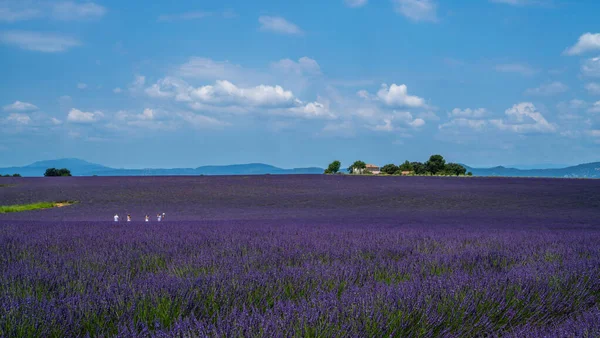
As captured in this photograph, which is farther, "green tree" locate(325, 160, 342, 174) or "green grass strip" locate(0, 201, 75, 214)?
"green tree" locate(325, 160, 342, 174)

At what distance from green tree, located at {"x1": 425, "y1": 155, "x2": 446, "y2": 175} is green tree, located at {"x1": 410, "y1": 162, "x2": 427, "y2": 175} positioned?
2.12 feet

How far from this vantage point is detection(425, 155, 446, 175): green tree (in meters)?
72.2

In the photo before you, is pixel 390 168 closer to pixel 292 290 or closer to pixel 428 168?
pixel 428 168

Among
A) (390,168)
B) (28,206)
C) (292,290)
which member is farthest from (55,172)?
(292,290)

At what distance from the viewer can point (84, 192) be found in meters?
29.8

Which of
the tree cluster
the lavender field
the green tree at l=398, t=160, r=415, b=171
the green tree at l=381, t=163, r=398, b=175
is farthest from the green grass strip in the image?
the green tree at l=398, t=160, r=415, b=171

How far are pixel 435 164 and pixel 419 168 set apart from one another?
9.26ft

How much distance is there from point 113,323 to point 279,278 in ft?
3.44

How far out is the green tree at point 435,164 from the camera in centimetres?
7219

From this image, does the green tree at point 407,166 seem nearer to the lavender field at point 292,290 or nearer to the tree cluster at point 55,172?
the tree cluster at point 55,172

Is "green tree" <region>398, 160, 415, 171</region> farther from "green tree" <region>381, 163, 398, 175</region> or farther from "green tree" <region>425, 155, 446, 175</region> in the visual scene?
"green tree" <region>381, 163, 398, 175</region>

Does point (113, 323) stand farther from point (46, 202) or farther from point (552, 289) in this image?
point (46, 202)

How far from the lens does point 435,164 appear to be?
73.1 meters

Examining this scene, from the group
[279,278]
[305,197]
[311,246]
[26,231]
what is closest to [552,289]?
[279,278]
